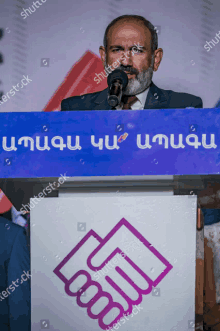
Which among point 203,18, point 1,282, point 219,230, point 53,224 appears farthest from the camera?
point 203,18

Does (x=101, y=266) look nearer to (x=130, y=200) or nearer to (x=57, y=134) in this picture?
(x=130, y=200)

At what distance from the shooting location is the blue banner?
616 mm

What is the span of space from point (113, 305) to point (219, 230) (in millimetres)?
481

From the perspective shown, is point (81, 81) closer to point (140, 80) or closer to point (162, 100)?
point (140, 80)

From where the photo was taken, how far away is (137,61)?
4.39ft

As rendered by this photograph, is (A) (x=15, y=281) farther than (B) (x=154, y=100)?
No

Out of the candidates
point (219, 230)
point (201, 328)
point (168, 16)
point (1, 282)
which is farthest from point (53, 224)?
point (168, 16)

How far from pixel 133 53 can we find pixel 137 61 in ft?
0.13

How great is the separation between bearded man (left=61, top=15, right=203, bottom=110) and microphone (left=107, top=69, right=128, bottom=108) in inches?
24.6

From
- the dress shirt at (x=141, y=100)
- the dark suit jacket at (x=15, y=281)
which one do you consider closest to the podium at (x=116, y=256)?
the dark suit jacket at (x=15, y=281)

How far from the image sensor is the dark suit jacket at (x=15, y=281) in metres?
0.85

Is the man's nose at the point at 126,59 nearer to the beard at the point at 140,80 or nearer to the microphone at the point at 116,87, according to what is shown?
the beard at the point at 140,80

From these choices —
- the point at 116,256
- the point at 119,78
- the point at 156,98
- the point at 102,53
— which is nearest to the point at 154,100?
the point at 156,98

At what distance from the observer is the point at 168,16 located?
140cm
